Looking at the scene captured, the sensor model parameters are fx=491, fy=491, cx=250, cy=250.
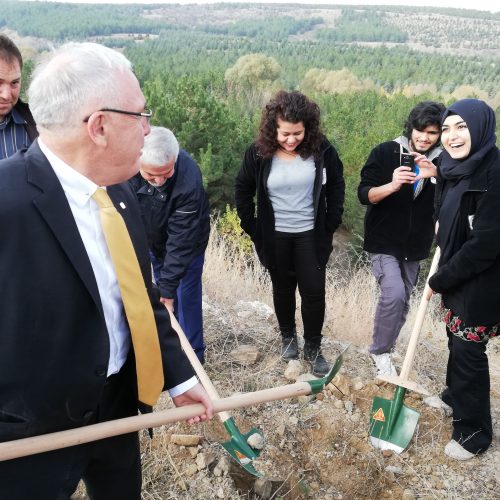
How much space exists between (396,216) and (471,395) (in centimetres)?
115

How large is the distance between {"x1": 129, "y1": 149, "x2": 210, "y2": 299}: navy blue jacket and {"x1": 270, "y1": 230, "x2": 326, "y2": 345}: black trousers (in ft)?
1.89

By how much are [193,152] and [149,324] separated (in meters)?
9.50

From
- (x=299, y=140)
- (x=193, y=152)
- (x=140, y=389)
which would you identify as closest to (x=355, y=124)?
(x=193, y=152)

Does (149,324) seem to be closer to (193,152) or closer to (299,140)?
(299,140)

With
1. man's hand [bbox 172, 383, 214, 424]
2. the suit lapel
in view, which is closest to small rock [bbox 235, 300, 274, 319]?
man's hand [bbox 172, 383, 214, 424]

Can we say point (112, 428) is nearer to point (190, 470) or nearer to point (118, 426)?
point (118, 426)

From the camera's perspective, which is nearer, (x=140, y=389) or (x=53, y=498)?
(x=53, y=498)

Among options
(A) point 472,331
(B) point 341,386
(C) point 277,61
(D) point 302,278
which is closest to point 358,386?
(B) point 341,386

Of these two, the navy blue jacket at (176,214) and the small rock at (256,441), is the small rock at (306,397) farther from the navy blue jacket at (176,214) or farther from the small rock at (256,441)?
the navy blue jacket at (176,214)

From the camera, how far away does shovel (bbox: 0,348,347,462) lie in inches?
54.2

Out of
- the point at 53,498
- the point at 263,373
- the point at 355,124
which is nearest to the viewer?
the point at 53,498

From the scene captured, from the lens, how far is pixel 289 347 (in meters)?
3.46

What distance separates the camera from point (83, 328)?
1352 millimetres

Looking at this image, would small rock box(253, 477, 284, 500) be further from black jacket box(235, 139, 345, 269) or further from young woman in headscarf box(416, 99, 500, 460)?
black jacket box(235, 139, 345, 269)
